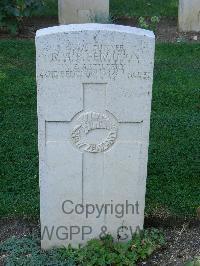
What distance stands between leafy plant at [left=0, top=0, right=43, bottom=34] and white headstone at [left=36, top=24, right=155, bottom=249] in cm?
494

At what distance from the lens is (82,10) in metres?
8.59

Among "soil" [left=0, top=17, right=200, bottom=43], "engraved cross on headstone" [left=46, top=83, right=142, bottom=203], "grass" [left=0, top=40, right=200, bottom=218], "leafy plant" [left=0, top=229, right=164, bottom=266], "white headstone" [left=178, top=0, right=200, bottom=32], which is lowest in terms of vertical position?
"leafy plant" [left=0, top=229, right=164, bottom=266]

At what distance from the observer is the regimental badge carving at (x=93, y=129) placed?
3.41 m

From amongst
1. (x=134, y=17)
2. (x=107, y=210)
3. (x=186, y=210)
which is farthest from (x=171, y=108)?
(x=134, y=17)

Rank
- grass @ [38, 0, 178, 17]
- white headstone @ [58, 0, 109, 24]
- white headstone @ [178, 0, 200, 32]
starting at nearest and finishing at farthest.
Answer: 1. white headstone @ [58, 0, 109, 24]
2. white headstone @ [178, 0, 200, 32]
3. grass @ [38, 0, 178, 17]

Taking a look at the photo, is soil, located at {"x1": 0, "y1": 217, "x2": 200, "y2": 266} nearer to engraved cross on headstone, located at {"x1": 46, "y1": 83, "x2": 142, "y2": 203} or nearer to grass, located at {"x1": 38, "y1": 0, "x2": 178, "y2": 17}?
engraved cross on headstone, located at {"x1": 46, "y1": 83, "x2": 142, "y2": 203}

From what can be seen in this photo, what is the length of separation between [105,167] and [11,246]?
87 centimetres

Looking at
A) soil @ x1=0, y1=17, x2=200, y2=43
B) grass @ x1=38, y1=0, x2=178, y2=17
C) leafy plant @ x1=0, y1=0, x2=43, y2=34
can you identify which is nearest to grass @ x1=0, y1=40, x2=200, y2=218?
leafy plant @ x1=0, y1=0, x2=43, y2=34

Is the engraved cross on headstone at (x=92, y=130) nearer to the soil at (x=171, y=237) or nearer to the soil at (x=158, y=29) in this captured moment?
the soil at (x=171, y=237)

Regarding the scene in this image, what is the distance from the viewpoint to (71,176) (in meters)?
3.59

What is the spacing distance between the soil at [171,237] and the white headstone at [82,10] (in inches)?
192

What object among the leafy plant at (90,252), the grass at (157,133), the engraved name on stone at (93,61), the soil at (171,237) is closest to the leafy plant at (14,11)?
the grass at (157,133)

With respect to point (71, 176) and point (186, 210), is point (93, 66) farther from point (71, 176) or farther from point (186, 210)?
point (186, 210)

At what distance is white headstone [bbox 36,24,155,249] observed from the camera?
10.6 feet
